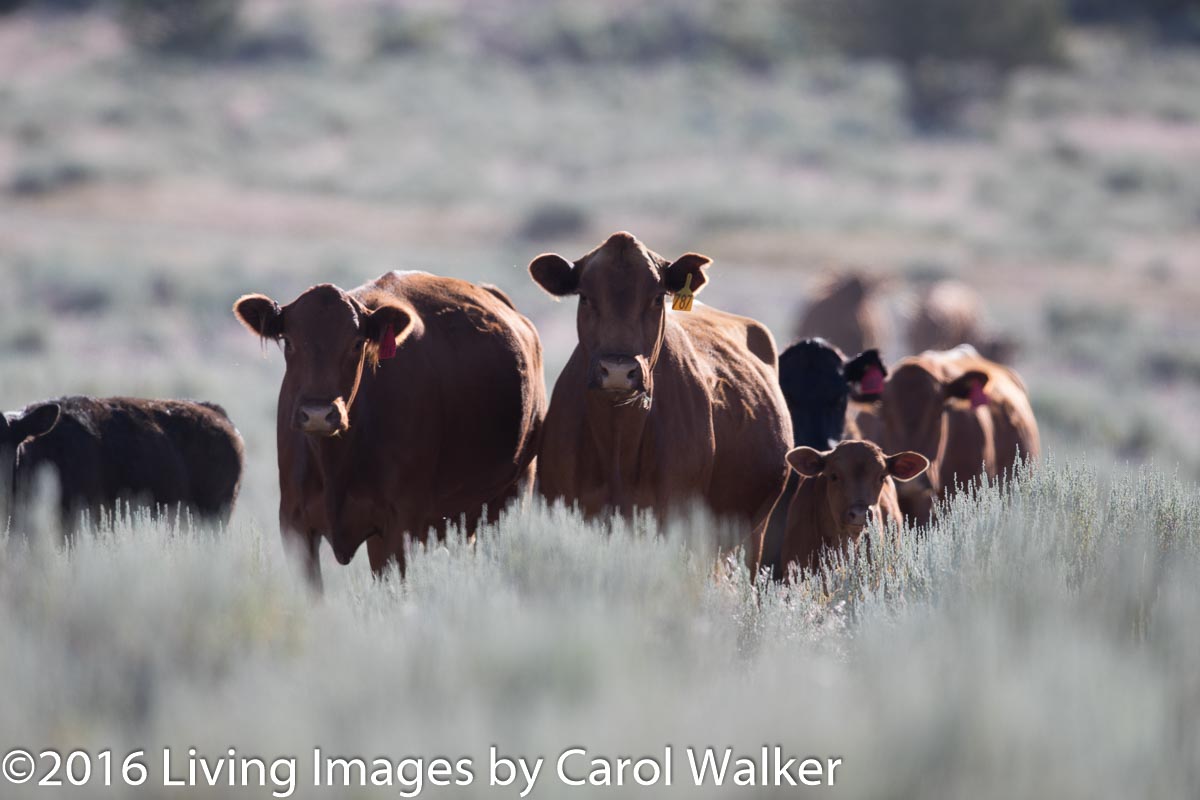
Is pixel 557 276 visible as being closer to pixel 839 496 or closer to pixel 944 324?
pixel 839 496

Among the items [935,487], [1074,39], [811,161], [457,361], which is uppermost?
[1074,39]

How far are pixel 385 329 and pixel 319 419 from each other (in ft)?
2.68

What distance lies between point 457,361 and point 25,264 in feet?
60.9

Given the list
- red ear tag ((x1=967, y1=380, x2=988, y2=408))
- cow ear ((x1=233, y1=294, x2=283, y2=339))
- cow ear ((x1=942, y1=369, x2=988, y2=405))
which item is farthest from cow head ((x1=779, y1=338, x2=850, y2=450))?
cow ear ((x1=233, y1=294, x2=283, y2=339))

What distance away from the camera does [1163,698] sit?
15.0 ft

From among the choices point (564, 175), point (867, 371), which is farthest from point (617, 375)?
point (564, 175)

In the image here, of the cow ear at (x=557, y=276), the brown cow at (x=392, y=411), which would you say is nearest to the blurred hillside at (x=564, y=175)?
the brown cow at (x=392, y=411)

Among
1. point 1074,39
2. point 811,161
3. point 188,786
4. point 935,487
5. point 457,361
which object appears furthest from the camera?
point 1074,39

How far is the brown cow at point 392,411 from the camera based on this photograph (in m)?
6.98

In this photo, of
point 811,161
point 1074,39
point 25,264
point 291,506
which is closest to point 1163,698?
point 291,506

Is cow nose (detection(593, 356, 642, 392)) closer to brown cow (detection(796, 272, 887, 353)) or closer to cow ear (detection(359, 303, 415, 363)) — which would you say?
cow ear (detection(359, 303, 415, 363))

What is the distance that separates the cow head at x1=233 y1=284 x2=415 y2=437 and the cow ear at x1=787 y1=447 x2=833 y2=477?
217 centimetres

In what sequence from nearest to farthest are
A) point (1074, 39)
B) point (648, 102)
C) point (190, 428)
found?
point (190, 428) < point (648, 102) < point (1074, 39)

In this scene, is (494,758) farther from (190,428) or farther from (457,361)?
(190,428)
